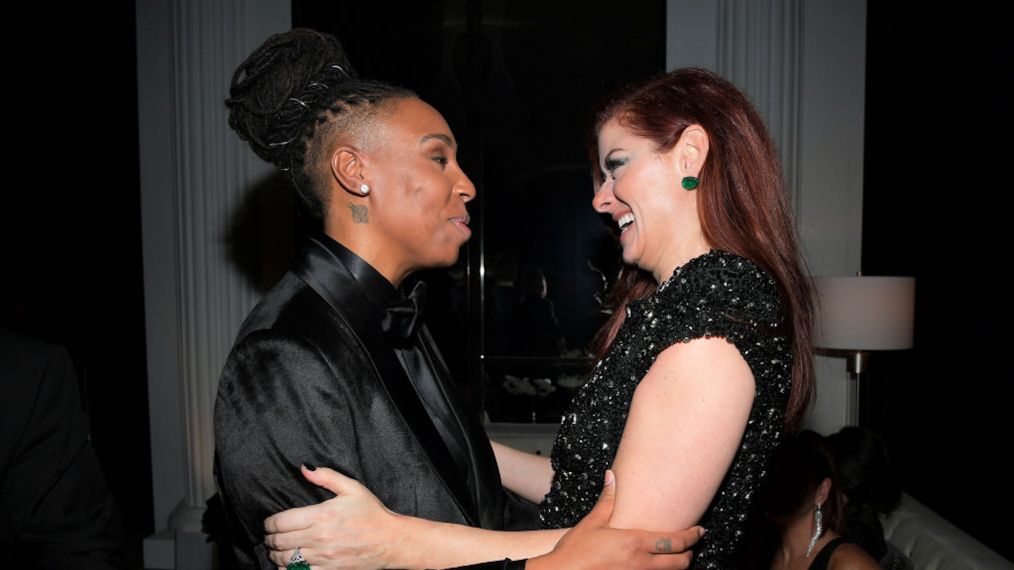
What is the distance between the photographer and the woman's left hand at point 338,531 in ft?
3.87

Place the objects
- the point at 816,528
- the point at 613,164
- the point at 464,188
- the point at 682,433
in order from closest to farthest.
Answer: the point at 682,433 < the point at 613,164 < the point at 464,188 < the point at 816,528

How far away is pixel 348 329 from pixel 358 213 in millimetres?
270

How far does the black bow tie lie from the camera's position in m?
1.53

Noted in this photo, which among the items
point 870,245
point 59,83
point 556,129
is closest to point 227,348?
point 59,83

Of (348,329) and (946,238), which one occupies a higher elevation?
(946,238)

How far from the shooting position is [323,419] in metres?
1.29

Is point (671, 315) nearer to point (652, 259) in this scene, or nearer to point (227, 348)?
point (652, 259)

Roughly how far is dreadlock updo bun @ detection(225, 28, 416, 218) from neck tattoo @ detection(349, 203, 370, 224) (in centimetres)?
7

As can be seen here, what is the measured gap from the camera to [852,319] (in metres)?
3.60

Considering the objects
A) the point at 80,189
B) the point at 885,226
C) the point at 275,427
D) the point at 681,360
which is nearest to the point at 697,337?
the point at 681,360

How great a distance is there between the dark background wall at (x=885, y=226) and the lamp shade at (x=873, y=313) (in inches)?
8.5

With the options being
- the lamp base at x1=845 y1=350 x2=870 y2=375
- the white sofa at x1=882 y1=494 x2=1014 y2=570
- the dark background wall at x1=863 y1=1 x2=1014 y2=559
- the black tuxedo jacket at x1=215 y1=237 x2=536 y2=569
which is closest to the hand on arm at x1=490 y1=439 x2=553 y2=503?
the black tuxedo jacket at x1=215 y1=237 x2=536 y2=569

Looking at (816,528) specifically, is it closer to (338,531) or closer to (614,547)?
(614,547)

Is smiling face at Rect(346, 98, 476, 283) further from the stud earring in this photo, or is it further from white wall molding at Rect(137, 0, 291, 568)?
white wall molding at Rect(137, 0, 291, 568)
